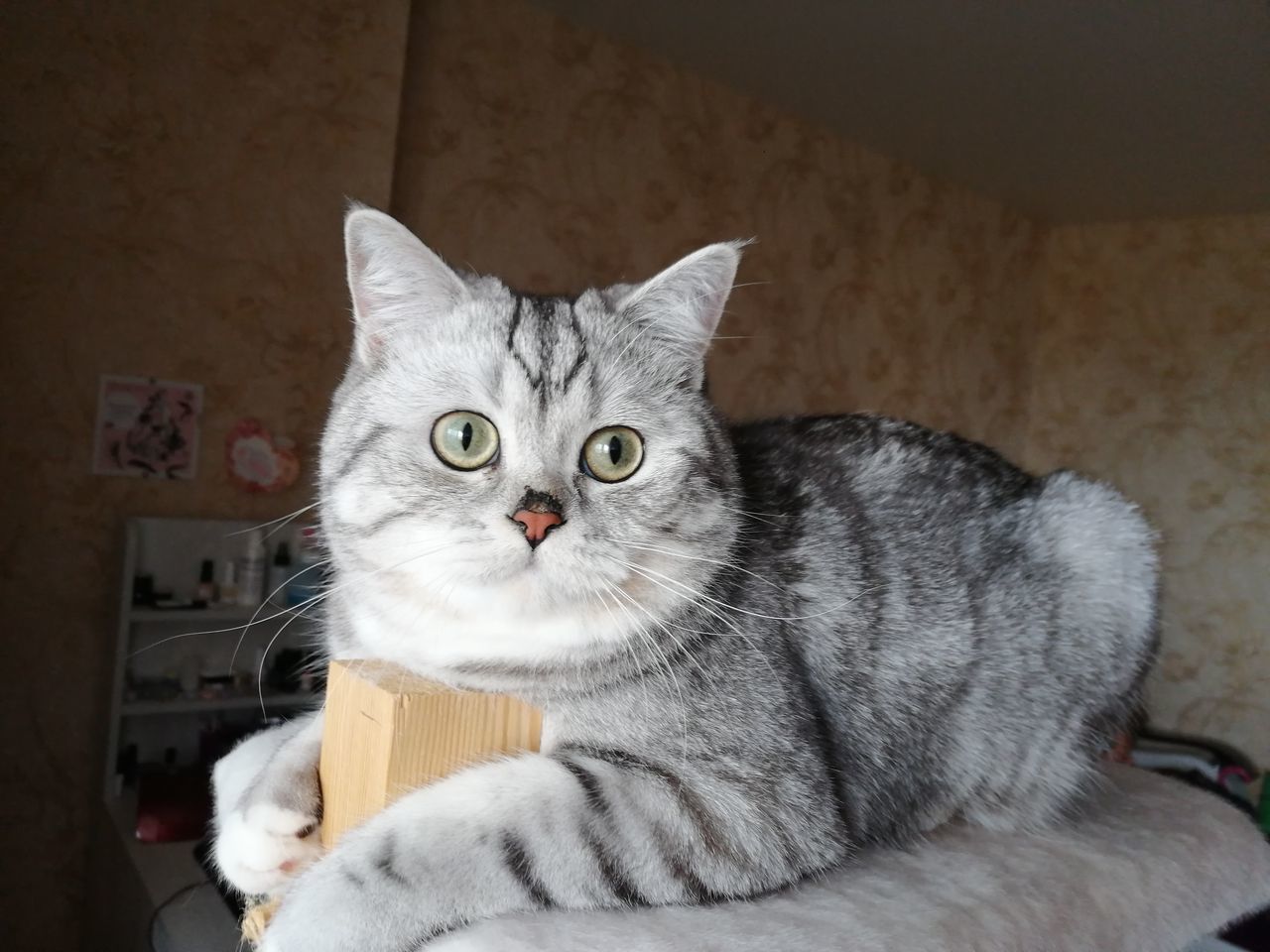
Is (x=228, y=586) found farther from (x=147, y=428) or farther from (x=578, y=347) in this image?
(x=578, y=347)

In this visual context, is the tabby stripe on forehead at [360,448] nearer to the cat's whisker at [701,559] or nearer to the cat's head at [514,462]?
the cat's head at [514,462]

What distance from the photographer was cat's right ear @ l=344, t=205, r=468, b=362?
0.88m

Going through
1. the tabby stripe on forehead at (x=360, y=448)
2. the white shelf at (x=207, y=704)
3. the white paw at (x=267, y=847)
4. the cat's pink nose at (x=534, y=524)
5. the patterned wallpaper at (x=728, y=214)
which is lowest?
the white shelf at (x=207, y=704)

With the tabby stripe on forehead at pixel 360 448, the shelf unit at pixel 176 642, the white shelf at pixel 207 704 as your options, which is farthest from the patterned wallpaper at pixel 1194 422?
the tabby stripe on forehead at pixel 360 448

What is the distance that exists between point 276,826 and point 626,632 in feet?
1.19

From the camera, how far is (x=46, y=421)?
2125 millimetres

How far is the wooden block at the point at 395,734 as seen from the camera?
0.69 metres

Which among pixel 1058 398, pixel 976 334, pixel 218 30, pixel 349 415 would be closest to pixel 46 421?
pixel 218 30

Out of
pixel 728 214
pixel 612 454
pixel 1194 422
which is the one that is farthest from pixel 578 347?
pixel 1194 422

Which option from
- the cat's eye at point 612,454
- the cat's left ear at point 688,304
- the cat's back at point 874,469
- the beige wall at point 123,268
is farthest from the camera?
the beige wall at point 123,268

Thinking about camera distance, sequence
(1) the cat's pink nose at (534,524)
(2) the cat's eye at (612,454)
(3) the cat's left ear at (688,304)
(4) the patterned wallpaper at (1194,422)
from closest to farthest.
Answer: (1) the cat's pink nose at (534,524), (2) the cat's eye at (612,454), (3) the cat's left ear at (688,304), (4) the patterned wallpaper at (1194,422)

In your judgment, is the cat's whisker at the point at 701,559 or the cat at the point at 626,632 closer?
the cat at the point at 626,632

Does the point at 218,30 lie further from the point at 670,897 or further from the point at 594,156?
the point at 670,897

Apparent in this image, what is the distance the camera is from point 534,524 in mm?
771
